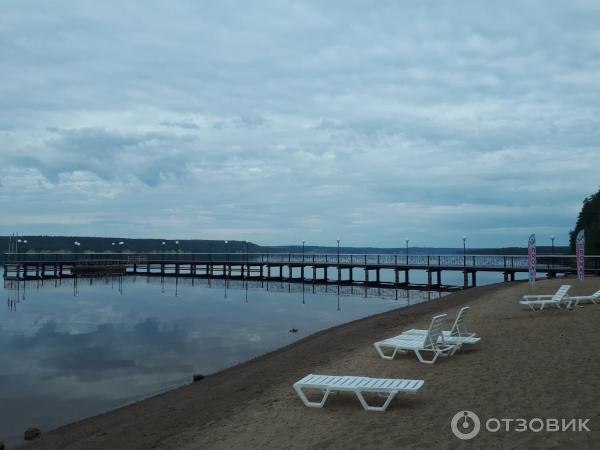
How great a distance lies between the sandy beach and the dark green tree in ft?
125

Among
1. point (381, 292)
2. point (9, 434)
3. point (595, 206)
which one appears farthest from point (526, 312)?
point (595, 206)

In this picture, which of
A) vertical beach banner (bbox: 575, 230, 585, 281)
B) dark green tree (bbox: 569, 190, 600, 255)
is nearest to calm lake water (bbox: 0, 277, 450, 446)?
vertical beach banner (bbox: 575, 230, 585, 281)

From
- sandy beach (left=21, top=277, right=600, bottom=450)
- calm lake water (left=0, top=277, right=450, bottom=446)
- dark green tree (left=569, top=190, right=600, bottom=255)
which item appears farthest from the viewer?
dark green tree (left=569, top=190, right=600, bottom=255)

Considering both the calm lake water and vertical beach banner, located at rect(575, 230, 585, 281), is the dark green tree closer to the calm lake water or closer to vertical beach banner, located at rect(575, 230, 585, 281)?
the calm lake water

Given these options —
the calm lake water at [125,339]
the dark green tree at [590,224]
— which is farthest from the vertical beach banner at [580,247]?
the dark green tree at [590,224]

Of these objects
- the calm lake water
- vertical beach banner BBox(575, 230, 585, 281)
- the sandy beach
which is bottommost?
the calm lake water

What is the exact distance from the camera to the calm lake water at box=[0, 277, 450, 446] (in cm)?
1087

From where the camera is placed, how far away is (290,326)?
20484 millimetres

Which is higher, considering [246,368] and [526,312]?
[526,312]

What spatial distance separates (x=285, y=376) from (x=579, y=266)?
50.9 feet

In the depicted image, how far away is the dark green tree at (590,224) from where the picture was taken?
44.7 metres

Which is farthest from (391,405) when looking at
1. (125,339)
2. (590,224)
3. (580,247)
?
(590,224)

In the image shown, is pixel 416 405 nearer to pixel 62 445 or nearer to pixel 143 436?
pixel 143 436

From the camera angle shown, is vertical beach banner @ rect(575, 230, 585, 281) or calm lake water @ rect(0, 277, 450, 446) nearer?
calm lake water @ rect(0, 277, 450, 446)
